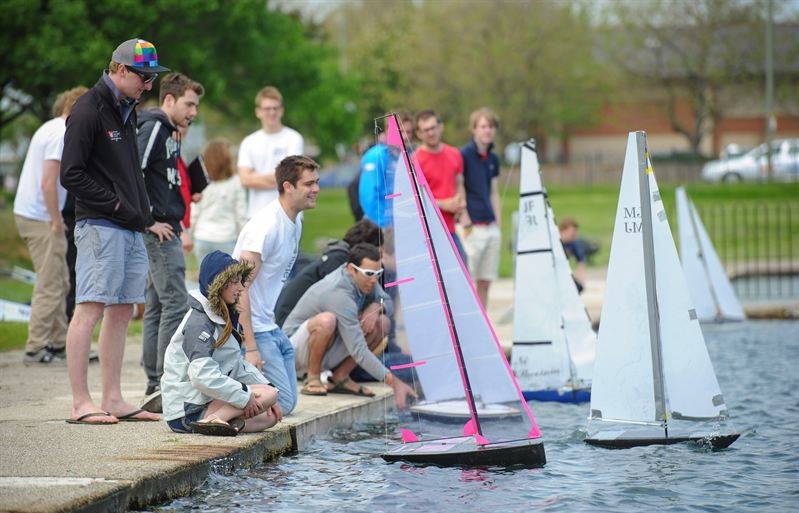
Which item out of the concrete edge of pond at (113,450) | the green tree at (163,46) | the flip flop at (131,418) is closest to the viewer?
the concrete edge of pond at (113,450)

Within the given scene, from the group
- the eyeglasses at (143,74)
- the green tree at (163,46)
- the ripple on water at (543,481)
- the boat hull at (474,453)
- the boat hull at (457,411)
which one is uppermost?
the green tree at (163,46)

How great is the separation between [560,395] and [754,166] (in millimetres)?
37806

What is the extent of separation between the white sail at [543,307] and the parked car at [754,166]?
34.6 metres

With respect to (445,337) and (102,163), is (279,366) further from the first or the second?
(102,163)

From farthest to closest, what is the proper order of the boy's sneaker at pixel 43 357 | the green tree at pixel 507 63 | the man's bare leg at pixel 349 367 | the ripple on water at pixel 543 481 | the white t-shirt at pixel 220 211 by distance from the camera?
the green tree at pixel 507 63, the white t-shirt at pixel 220 211, the boy's sneaker at pixel 43 357, the man's bare leg at pixel 349 367, the ripple on water at pixel 543 481

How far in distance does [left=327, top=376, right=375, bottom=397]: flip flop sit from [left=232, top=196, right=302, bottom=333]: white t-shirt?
136cm

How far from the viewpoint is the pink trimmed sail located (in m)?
7.09

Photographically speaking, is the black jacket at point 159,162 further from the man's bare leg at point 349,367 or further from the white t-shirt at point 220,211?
the white t-shirt at point 220,211

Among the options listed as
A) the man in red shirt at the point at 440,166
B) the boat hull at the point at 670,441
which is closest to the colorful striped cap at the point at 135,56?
the boat hull at the point at 670,441

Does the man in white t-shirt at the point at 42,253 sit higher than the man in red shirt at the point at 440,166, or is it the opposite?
the man in red shirt at the point at 440,166

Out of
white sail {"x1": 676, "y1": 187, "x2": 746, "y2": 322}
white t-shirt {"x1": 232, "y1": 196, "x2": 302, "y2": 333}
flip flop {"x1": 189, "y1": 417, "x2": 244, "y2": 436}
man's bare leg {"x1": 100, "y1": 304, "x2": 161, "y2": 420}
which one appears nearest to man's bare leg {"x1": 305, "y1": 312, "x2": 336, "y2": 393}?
white t-shirt {"x1": 232, "y1": 196, "x2": 302, "y2": 333}

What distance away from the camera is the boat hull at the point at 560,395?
32.7ft

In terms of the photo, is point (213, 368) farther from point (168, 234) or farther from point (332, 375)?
point (332, 375)

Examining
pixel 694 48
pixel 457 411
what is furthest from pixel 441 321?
pixel 694 48
